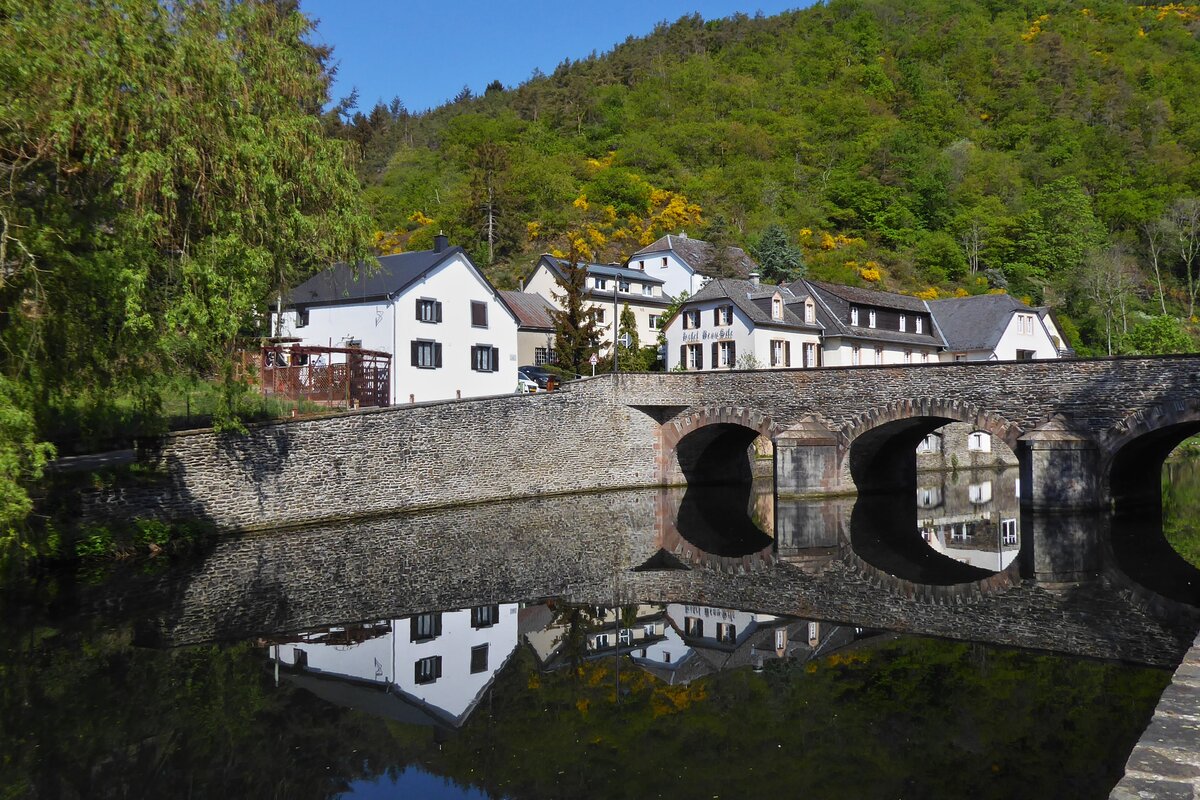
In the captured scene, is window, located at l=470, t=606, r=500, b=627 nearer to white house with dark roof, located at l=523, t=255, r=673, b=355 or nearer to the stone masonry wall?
the stone masonry wall

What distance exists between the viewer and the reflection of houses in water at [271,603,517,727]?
400 inches

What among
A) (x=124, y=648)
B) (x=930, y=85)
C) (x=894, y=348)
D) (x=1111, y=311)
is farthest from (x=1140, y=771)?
(x=930, y=85)

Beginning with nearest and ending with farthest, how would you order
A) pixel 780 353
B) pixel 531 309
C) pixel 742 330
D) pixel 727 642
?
pixel 727 642 → pixel 742 330 → pixel 780 353 → pixel 531 309

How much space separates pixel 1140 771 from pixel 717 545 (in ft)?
53.1

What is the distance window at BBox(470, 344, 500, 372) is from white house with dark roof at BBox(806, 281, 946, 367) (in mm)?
15920

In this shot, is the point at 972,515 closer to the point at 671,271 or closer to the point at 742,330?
the point at 742,330

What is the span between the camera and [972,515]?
27453 millimetres

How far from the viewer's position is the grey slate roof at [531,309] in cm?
4739

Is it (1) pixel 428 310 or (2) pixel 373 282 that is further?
(1) pixel 428 310

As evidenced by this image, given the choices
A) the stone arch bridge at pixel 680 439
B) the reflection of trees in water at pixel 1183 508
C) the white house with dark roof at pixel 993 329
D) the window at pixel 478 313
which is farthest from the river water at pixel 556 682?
the white house with dark roof at pixel 993 329

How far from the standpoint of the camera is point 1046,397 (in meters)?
25.5

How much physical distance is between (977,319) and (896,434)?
19031 mm

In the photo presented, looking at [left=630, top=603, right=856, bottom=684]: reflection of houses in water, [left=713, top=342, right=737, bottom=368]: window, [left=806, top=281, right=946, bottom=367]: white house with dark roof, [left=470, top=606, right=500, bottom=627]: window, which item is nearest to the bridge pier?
[left=713, top=342, right=737, bottom=368]: window

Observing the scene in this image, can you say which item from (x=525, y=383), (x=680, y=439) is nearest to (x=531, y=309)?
(x=525, y=383)
